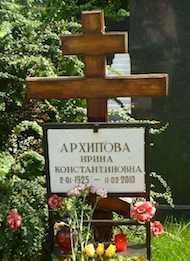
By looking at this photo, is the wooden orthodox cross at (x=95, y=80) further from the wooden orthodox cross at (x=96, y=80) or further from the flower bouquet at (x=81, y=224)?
the flower bouquet at (x=81, y=224)

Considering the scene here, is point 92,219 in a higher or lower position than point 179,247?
higher

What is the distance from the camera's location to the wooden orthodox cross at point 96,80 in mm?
2008

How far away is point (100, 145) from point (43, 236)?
0.76m

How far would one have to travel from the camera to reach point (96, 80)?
2.08 m

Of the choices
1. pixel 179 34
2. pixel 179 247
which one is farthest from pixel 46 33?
pixel 179 247

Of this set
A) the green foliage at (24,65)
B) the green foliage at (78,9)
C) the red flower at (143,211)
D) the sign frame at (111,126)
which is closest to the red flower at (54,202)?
the sign frame at (111,126)

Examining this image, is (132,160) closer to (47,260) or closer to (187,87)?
(47,260)

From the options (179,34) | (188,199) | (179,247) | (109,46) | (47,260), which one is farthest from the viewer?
(188,199)

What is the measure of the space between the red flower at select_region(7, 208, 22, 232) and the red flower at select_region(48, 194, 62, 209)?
20 cm

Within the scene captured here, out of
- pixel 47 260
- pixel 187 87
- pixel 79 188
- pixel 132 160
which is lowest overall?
pixel 47 260

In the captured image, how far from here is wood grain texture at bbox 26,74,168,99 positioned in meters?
2.04

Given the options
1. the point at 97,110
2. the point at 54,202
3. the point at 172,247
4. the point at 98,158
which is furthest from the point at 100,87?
the point at 172,247

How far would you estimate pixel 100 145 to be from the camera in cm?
205

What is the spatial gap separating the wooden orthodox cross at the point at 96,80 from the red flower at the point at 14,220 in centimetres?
69
